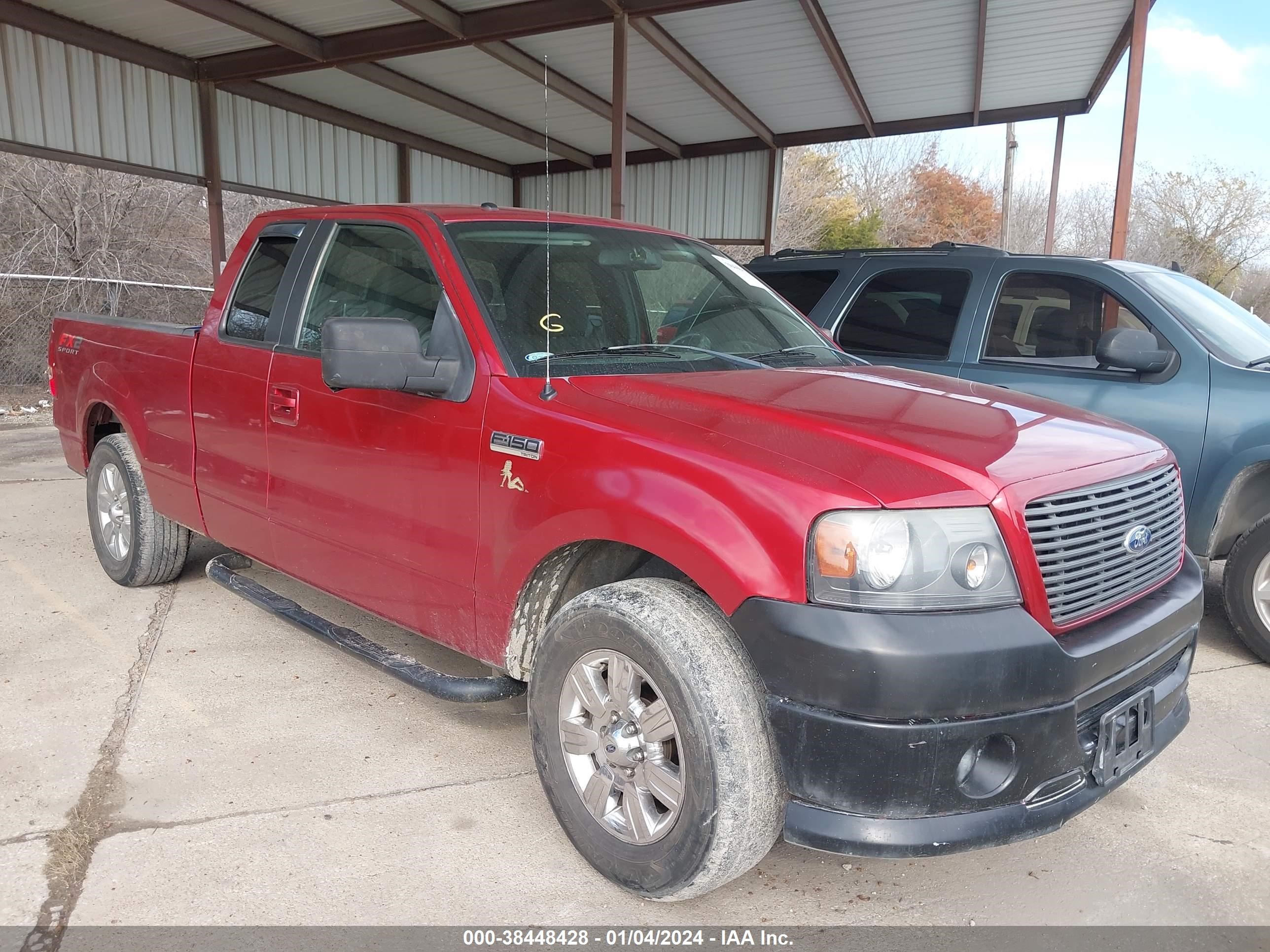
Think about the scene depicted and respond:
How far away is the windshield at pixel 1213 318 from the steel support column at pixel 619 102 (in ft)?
18.6

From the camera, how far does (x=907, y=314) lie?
5.43m

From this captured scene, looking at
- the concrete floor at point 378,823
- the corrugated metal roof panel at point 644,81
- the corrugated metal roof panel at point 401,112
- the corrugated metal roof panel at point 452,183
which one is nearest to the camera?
the concrete floor at point 378,823

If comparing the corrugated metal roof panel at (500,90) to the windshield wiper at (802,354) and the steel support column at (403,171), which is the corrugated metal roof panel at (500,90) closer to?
the steel support column at (403,171)

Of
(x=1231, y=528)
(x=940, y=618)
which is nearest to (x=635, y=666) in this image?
(x=940, y=618)

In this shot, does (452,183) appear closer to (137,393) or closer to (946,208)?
(137,393)

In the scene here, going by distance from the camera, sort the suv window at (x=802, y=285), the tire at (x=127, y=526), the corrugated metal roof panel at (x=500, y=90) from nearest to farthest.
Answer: the tire at (x=127, y=526)
the suv window at (x=802, y=285)
the corrugated metal roof panel at (x=500, y=90)

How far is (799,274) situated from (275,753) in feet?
13.4

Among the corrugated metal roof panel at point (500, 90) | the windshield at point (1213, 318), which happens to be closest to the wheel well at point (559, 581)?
the windshield at point (1213, 318)

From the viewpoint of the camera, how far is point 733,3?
9.67 m

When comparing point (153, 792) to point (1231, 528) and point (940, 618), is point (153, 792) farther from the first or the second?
point (1231, 528)

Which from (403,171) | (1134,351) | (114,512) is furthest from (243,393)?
(403,171)

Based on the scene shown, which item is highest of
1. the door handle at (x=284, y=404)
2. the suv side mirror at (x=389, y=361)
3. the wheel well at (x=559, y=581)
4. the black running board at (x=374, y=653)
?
the suv side mirror at (x=389, y=361)

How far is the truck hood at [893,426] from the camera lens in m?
2.22

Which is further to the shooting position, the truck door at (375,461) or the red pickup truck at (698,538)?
the truck door at (375,461)
